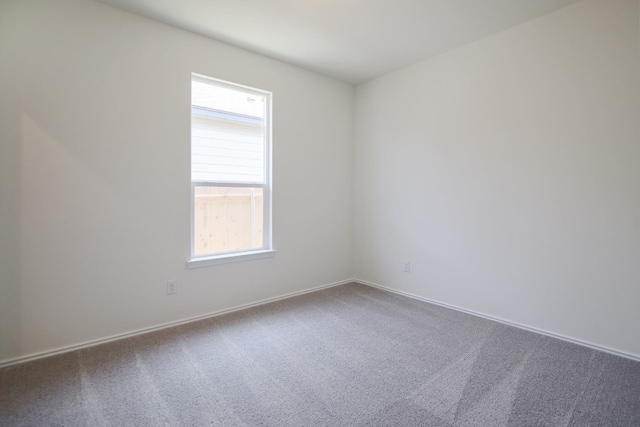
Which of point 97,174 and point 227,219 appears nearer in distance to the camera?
point 97,174

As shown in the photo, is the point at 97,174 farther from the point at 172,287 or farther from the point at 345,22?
the point at 345,22

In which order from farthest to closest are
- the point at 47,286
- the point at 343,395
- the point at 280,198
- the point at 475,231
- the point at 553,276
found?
the point at 280,198
the point at 475,231
the point at 553,276
the point at 47,286
the point at 343,395

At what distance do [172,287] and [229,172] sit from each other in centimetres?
120

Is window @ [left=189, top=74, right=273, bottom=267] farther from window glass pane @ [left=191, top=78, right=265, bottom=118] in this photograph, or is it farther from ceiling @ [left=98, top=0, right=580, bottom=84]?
ceiling @ [left=98, top=0, right=580, bottom=84]

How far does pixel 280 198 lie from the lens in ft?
11.6

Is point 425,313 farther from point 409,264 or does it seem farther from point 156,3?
point 156,3

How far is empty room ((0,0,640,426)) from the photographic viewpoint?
1.94 meters

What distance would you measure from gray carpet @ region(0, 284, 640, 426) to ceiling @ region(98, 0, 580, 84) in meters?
2.60

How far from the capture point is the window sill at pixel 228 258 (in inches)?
116

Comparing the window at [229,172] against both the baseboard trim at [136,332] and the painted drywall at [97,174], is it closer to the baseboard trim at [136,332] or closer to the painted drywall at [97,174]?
the painted drywall at [97,174]

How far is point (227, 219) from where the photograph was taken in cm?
322

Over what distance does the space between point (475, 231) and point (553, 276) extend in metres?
0.71

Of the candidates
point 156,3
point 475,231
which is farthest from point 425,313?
point 156,3

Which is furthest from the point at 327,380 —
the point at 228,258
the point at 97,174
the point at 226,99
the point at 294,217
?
the point at 226,99
